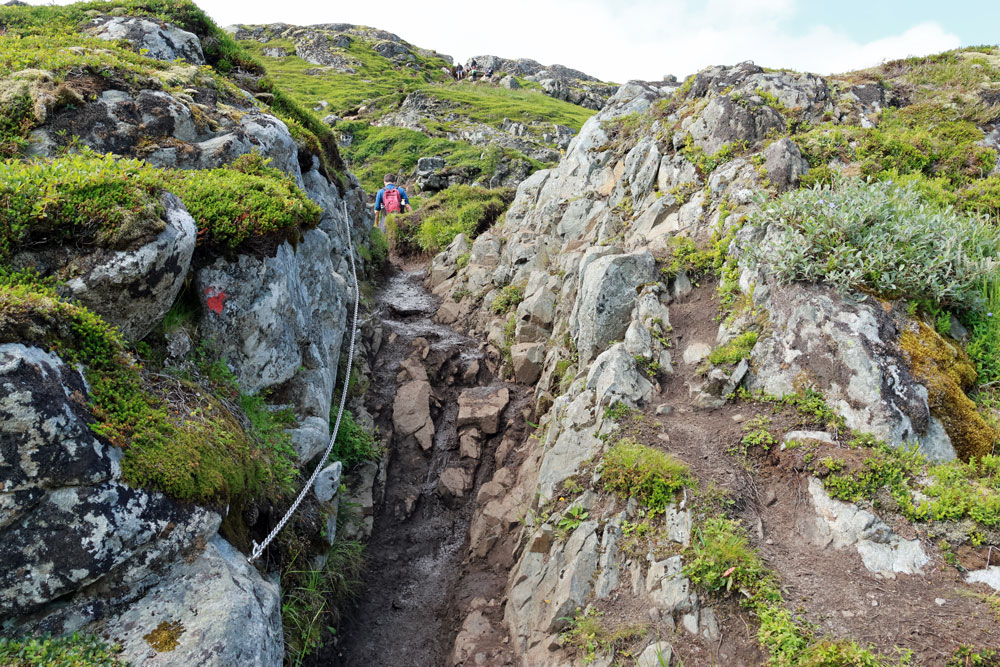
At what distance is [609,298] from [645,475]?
468 cm

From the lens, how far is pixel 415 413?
13297 mm

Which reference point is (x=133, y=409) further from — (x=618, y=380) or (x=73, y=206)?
(x=618, y=380)

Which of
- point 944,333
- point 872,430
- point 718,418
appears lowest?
point 718,418

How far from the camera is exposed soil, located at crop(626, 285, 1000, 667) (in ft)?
18.1

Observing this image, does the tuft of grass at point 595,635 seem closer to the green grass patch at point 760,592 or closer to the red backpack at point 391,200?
the green grass patch at point 760,592

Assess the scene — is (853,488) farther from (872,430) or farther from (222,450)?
(222,450)

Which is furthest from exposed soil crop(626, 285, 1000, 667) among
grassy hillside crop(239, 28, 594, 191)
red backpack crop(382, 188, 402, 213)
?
red backpack crop(382, 188, 402, 213)

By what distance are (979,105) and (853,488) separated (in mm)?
12897

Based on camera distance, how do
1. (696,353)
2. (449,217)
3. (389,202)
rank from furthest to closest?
(389,202)
(449,217)
(696,353)

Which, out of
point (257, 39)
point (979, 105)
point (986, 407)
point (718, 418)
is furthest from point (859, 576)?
point (257, 39)

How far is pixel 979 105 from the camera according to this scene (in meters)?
13.2

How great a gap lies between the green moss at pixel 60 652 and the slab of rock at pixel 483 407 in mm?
8735

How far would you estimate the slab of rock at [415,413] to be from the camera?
504 inches

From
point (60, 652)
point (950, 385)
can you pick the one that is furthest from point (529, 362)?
point (60, 652)
